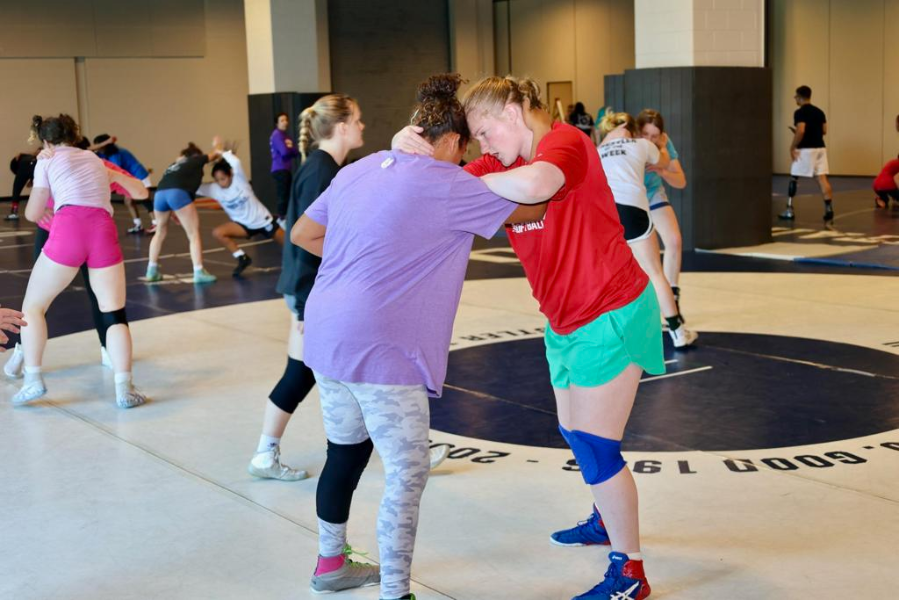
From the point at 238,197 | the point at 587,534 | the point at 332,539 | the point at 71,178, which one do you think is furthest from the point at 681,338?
the point at 238,197

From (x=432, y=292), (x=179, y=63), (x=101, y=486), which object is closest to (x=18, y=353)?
(x=101, y=486)

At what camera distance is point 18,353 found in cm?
755

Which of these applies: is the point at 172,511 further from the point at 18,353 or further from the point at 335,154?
the point at 18,353

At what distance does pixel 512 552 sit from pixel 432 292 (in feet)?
4.45

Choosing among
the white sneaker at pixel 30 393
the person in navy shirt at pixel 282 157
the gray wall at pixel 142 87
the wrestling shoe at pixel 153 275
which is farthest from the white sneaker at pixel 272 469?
the gray wall at pixel 142 87

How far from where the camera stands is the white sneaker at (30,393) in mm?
6750

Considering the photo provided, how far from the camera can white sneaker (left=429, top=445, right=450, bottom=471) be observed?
5.25m

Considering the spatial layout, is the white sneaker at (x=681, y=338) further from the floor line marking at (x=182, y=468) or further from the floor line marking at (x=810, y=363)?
the floor line marking at (x=182, y=468)

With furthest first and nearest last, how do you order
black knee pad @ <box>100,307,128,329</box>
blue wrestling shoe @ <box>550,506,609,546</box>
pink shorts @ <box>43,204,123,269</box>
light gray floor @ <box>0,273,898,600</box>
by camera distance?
black knee pad @ <box>100,307,128,329</box> → pink shorts @ <box>43,204,123,269</box> → blue wrestling shoe @ <box>550,506,609,546</box> → light gray floor @ <box>0,273,898,600</box>

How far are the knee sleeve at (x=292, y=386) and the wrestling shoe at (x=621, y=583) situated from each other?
178 cm

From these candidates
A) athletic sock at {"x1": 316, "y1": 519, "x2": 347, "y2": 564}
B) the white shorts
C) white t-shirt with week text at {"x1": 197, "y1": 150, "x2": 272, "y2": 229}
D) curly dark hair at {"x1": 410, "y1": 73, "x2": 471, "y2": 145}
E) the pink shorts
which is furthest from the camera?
the white shorts

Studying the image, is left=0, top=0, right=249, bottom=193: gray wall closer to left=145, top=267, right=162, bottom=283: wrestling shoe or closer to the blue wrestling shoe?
left=145, top=267, right=162, bottom=283: wrestling shoe

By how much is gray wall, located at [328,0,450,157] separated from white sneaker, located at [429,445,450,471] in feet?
70.5

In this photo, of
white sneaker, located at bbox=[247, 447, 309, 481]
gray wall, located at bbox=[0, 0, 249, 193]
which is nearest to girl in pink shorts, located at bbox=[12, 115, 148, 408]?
white sneaker, located at bbox=[247, 447, 309, 481]
